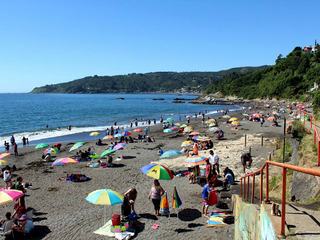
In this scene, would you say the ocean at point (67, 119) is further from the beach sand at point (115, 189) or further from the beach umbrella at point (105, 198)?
the beach umbrella at point (105, 198)

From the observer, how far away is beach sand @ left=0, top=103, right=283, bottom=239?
8.24 meters

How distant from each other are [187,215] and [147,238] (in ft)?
6.67

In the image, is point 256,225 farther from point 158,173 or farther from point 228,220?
point 158,173

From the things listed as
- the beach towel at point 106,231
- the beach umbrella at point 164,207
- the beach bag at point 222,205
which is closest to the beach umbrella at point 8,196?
the beach towel at point 106,231

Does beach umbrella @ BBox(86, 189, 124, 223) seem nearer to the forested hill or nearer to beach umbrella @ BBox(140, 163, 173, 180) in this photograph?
beach umbrella @ BBox(140, 163, 173, 180)

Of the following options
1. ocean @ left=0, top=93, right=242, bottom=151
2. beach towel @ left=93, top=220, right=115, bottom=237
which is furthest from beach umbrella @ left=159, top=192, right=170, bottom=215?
ocean @ left=0, top=93, right=242, bottom=151

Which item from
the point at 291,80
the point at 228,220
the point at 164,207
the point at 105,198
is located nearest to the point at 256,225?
the point at 228,220

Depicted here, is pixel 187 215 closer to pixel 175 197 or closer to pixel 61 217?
pixel 175 197

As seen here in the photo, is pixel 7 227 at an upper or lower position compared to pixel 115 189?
upper

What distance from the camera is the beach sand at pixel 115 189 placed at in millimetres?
8242

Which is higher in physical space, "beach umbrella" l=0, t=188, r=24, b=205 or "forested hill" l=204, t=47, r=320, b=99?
"forested hill" l=204, t=47, r=320, b=99

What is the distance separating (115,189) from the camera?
13.1m

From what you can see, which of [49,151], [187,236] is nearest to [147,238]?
[187,236]

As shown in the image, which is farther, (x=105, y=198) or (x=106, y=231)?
(x=106, y=231)
